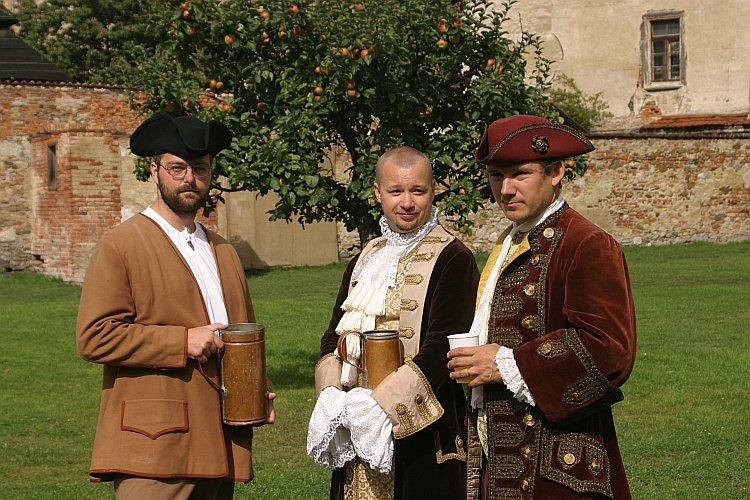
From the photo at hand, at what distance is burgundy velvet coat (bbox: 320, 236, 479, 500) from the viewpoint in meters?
3.74

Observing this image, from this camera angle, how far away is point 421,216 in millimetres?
3904

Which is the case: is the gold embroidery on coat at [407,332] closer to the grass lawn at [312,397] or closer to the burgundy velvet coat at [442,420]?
the burgundy velvet coat at [442,420]

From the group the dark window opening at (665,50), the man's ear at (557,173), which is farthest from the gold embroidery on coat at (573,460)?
the dark window opening at (665,50)

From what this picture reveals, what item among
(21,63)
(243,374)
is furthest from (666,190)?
(243,374)

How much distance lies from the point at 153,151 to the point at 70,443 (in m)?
4.27

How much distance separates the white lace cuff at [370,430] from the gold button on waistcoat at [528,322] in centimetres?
68

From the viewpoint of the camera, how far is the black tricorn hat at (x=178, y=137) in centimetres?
359

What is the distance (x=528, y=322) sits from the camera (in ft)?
10.5

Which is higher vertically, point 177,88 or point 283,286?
point 177,88

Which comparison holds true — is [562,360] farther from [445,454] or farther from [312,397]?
[312,397]

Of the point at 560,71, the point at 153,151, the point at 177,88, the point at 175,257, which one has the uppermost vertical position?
the point at 560,71

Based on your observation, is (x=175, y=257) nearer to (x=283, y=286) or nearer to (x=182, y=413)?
(x=182, y=413)

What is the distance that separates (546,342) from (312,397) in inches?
228

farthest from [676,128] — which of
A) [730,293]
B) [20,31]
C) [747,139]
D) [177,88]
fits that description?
[177,88]
